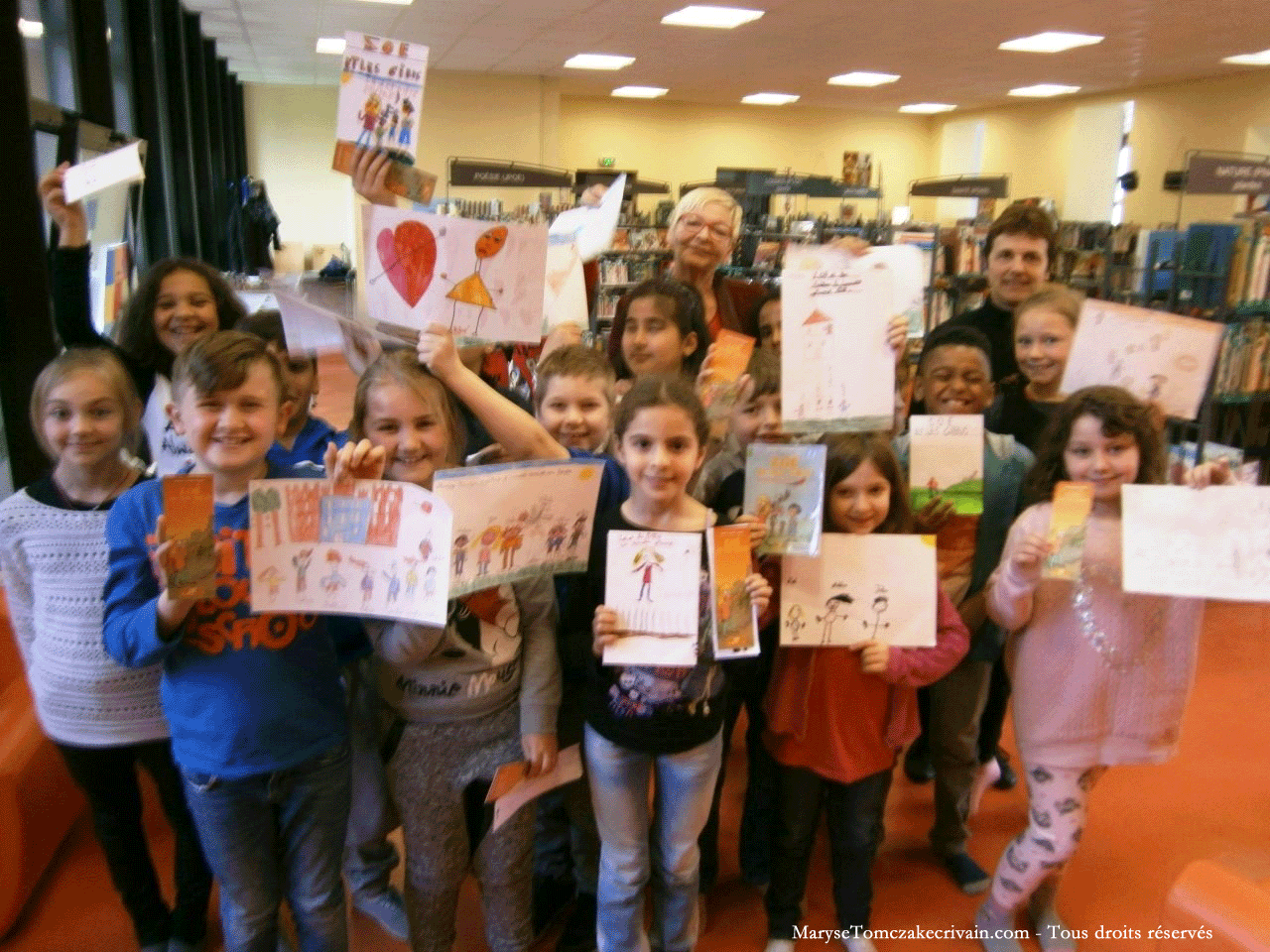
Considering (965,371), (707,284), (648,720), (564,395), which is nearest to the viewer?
(648,720)

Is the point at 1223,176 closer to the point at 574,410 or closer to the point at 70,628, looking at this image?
the point at 574,410

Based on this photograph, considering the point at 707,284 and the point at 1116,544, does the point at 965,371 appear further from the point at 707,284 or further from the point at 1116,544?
the point at 707,284

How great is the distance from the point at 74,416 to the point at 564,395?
91 centimetres

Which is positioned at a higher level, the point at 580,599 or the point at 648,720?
the point at 580,599

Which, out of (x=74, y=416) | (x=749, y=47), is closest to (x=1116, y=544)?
(x=74, y=416)

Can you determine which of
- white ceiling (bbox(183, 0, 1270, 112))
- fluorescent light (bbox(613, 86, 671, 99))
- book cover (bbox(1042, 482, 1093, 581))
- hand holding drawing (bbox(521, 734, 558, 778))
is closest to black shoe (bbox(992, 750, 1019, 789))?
book cover (bbox(1042, 482, 1093, 581))

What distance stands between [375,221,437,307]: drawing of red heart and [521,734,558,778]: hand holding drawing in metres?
0.82

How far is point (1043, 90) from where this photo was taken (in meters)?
11.2

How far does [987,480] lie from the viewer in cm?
196

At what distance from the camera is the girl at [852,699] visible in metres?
1.72

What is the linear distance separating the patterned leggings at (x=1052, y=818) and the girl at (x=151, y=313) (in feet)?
6.68

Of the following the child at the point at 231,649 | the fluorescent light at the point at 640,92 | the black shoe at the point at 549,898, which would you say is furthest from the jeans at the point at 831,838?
the fluorescent light at the point at 640,92

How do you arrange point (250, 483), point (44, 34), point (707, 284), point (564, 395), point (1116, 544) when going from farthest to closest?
point (44, 34), point (707, 284), point (564, 395), point (1116, 544), point (250, 483)

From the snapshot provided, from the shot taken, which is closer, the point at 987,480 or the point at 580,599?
the point at 580,599
